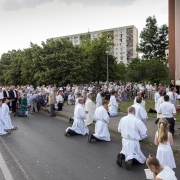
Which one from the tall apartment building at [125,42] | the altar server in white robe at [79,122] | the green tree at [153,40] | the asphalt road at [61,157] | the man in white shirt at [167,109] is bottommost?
the asphalt road at [61,157]

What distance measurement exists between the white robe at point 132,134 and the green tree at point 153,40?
54.4 m

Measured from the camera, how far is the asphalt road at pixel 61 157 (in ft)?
20.8

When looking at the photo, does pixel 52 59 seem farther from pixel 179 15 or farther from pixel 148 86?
pixel 179 15

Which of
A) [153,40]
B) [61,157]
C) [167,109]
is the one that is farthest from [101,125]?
[153,40]

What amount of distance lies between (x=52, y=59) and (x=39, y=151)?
24.7m

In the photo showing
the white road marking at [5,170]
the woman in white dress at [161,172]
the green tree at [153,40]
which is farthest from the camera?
the green tree at [153,40]

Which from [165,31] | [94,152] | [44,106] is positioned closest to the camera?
[94,152]

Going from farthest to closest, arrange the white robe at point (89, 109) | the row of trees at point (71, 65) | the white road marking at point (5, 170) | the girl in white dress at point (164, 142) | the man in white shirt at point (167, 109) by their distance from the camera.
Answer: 1. the row of trees at point (71, 65)
2. the white robe at point (89, 109)
3. the man in white shirt at point (167, 109)
4. the white road marking at point (5, 170)
5. the girl in white dress at point (164, 142)

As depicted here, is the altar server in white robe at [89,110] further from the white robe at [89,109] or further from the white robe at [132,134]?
the white robe at [132,134]

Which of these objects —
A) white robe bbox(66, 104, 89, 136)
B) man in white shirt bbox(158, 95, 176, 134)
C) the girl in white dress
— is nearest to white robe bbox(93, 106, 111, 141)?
white robe bbox(66, 104, 89, 136)

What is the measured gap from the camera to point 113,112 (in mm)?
16094

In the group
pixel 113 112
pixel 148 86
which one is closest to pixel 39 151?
pixel 113 112

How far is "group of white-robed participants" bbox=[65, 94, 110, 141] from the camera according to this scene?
9742mm

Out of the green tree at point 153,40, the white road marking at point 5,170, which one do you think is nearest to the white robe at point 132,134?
the white road marking at point 5,170
